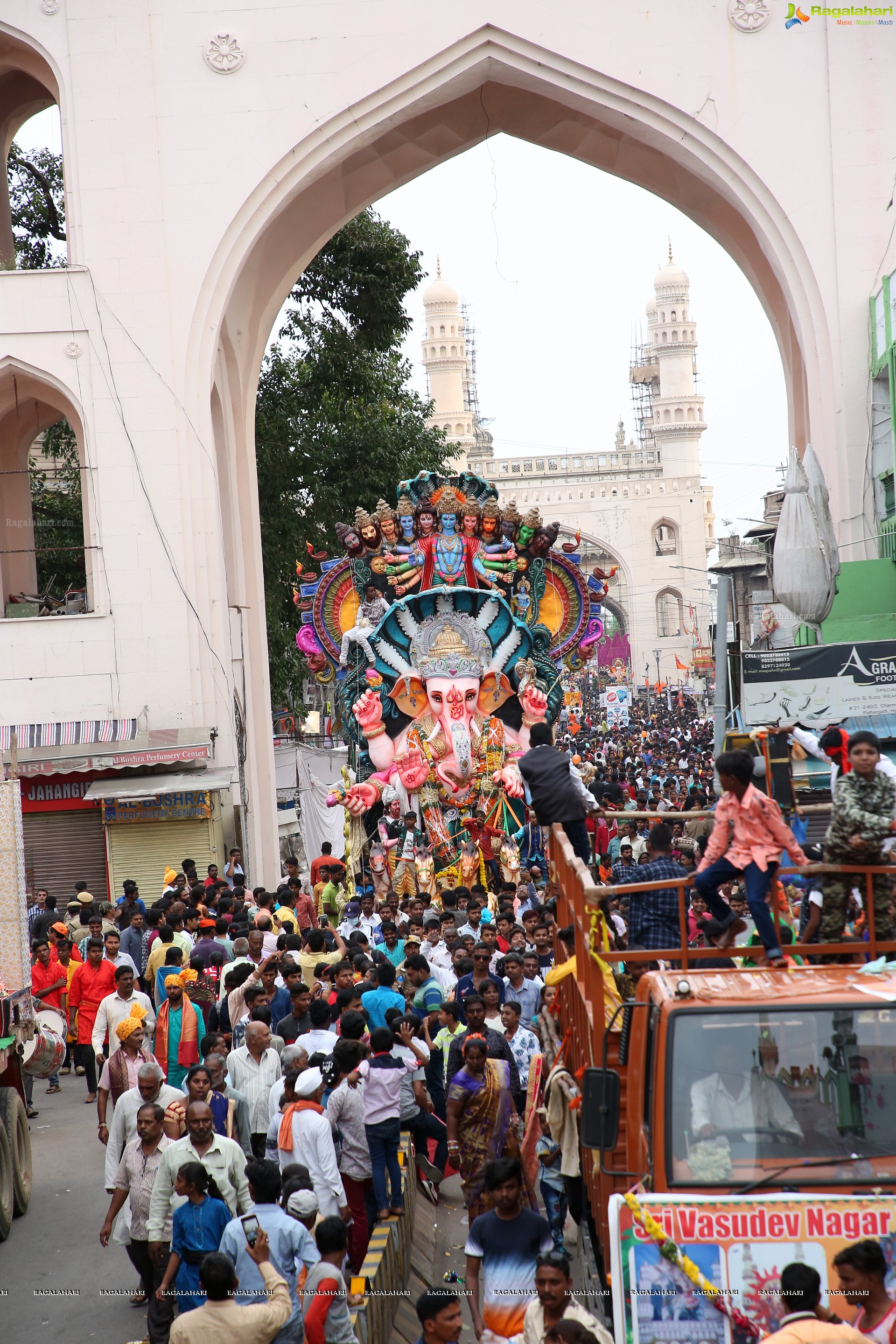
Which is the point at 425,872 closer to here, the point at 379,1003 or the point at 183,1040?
the point at 183,1040

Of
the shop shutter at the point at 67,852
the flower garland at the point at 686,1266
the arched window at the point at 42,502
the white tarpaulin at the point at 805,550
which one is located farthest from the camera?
the arched window at the point at 42,502

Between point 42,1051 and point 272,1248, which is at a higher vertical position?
point 272,1248

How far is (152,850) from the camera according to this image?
56.4 ft

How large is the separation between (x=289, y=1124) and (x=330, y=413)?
1984 centimetres

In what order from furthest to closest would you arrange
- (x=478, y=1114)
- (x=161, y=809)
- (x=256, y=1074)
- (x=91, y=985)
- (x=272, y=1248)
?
(x=161, y=809) → (x=91, y=985) → (x=256, y=1074) → (x=478, y=1114) → (x=272, y=1248)

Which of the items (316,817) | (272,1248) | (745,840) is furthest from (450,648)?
(272,1248)

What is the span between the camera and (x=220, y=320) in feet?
61.4

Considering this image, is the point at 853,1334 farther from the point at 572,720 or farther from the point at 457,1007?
the point at 572,720

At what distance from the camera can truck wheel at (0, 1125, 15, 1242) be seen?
8195mm

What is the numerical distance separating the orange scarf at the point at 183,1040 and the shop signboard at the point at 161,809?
27.7ft

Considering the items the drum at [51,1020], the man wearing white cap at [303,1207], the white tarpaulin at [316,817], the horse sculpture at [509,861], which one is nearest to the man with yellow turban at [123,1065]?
the drum at [51,1020]

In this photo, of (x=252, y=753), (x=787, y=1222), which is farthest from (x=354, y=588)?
(x=787, y=1222)

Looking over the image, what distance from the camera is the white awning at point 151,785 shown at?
1661 centimetres

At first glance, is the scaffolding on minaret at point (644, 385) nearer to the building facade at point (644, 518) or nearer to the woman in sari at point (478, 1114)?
the building facade at point (644, 518)
